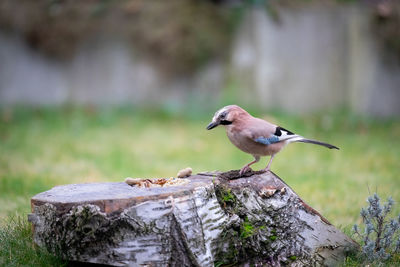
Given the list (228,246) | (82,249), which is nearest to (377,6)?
(228,246)

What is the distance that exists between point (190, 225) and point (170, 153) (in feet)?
14.6

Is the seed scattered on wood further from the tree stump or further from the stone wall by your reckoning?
the stone wall

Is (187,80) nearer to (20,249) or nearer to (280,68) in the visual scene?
(280,68)

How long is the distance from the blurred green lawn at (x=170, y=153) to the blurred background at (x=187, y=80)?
0.03m

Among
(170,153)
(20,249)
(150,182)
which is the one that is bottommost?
(170,153)

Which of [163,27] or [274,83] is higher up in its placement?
[163,27]

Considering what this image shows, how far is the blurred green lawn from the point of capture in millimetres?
5652

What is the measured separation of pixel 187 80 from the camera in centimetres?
962

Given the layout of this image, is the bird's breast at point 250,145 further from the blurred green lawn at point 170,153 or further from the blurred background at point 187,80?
the blurred background at point 187,80

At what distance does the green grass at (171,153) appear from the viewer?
5.64 meters

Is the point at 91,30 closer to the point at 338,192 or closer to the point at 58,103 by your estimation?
the point at 58,103

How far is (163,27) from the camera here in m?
9.41

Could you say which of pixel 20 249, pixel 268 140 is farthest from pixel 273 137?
pixel 20 249

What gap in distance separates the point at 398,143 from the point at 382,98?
4.72ft
